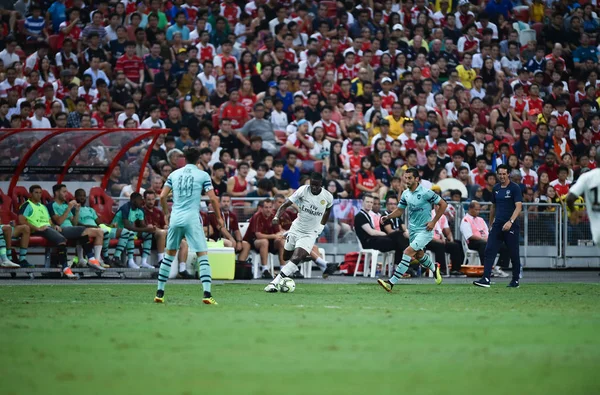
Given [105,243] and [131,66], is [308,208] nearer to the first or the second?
[105,243]

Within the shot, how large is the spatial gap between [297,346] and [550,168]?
67.4ft

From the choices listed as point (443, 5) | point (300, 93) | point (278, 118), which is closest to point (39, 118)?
point (278, 118)

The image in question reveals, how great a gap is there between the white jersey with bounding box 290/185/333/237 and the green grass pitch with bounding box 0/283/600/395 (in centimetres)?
319

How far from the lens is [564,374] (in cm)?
790

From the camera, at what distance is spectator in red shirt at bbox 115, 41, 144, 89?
26719mm

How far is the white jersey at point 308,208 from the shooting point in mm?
18766

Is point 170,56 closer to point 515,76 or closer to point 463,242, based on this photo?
point 463,242

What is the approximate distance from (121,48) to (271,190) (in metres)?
6.39

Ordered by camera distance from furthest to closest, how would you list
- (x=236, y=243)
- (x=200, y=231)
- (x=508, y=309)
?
(x=236, y=243), (x=200, y=231), (x=508, y=309)

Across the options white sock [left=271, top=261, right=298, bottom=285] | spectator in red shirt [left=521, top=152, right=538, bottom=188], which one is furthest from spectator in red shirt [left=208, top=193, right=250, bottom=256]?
spectator in red shirt [left=521, top=152, right=538, bottom=188]

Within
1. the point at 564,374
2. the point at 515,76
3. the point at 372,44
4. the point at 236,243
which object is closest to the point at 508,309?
the point at 564,374

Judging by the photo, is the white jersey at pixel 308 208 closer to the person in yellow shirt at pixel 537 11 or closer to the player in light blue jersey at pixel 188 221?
the player in light blue jersey at pixel 188 221

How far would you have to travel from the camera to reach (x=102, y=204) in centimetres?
2303

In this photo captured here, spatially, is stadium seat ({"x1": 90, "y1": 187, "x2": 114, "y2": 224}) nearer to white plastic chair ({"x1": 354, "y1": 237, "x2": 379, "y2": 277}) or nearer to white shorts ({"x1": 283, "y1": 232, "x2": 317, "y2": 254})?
white shorts ({"x1": 283, "y1": 232, "x2": 317, "y2": 254})
